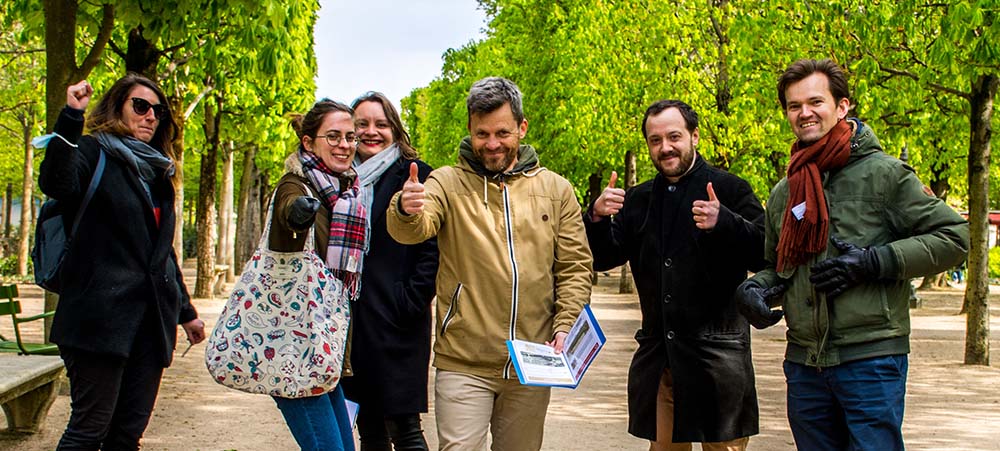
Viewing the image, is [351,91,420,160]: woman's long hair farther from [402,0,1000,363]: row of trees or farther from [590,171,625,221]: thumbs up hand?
[402,0,1000,363]: row of trees

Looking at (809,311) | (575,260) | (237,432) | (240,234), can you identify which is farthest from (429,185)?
(240,234)

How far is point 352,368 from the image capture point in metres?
5.00

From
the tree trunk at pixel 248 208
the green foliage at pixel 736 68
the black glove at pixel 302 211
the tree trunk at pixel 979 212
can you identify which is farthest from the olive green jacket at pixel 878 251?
the tree trunk at pixel 248 208

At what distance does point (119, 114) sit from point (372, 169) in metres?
1.16

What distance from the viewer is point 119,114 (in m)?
4.74

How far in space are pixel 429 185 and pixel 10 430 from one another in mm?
4700

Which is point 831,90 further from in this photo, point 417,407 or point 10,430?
point 10,430

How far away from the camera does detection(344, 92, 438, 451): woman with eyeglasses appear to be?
16.3 ft

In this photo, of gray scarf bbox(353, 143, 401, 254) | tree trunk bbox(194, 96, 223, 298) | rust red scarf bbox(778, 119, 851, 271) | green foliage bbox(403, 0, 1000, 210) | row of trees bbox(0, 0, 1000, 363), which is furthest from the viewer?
tree trunk bbox(194, 96, 223, 298)

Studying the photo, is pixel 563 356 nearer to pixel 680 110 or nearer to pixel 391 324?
pixel 391 324

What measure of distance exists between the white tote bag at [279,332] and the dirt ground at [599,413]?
10.8 feet

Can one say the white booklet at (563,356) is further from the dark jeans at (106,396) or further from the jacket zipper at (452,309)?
the dark jeans at (106,396)

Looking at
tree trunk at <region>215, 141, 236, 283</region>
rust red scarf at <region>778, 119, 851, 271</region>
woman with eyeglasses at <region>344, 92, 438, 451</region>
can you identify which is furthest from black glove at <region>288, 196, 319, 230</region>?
tree trunk at <region>215, 141, 236, 283</region>

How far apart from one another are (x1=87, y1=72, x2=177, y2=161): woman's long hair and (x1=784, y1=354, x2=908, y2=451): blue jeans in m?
2.99
